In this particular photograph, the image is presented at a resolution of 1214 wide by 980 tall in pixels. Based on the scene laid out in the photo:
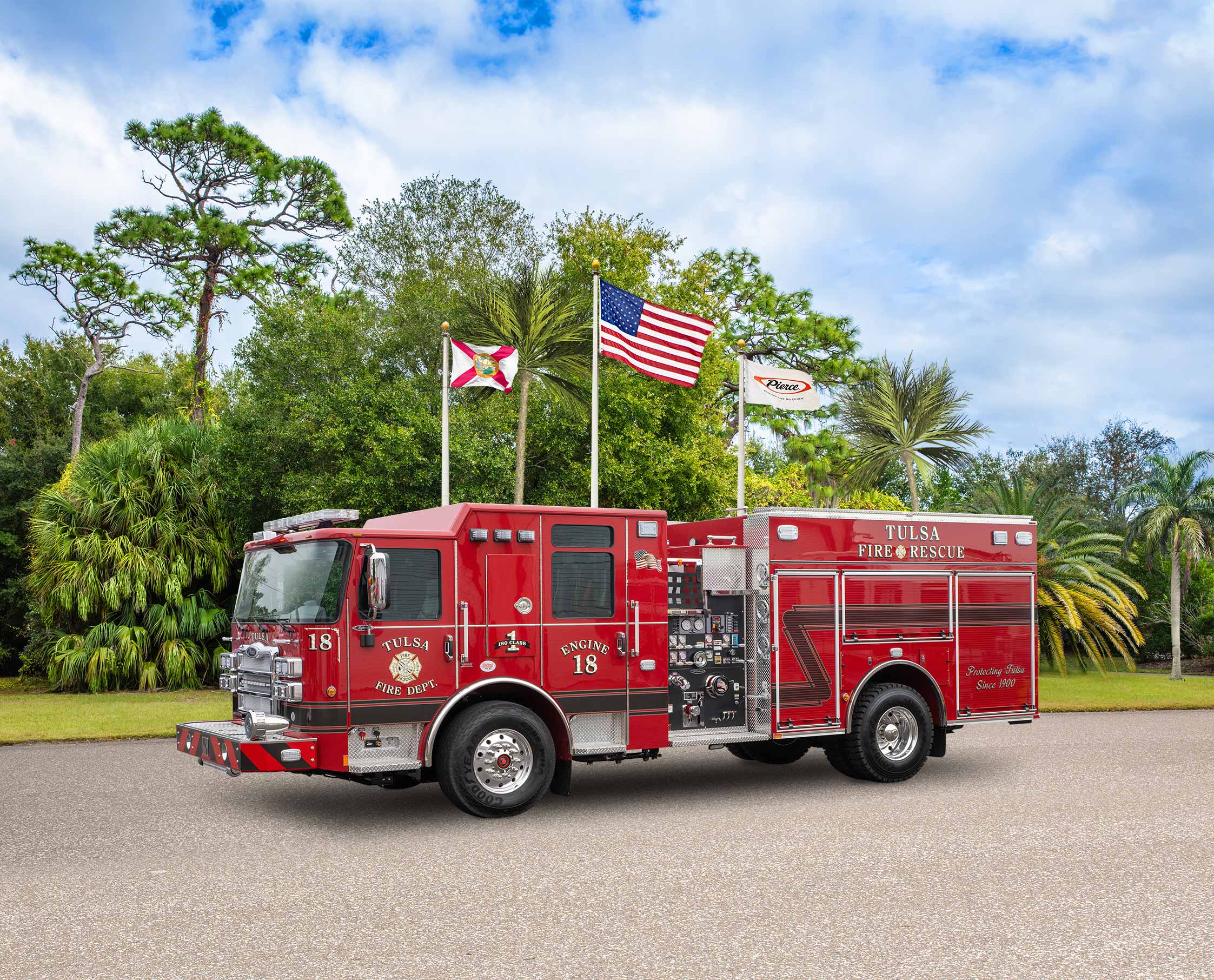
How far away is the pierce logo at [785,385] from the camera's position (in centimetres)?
1517

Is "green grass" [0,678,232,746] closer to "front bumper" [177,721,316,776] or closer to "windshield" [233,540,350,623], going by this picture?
"windshield" [233,540,350,623]

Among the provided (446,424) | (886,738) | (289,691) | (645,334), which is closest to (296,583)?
(289,691)

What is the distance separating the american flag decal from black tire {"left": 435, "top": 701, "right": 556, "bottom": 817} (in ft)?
5.38

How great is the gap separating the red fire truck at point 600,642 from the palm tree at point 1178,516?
55.1 ft

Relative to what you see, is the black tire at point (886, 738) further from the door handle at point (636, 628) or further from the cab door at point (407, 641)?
the cab door at point (407, 641)

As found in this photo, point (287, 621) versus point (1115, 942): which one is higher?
point (287, 621)

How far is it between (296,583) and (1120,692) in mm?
18690

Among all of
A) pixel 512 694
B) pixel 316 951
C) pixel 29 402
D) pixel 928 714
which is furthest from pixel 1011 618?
pixel 29 402

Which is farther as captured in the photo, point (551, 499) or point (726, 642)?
point (551, 499)

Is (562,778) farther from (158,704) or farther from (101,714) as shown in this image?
(158,704)

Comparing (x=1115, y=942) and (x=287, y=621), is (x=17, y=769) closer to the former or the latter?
(x=287, y=621)

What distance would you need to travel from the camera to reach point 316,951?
5.72 metres

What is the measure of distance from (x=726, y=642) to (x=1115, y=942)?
518cm

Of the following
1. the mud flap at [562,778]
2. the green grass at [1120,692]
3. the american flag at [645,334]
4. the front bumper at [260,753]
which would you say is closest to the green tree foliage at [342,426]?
the american flag at [645,334]
